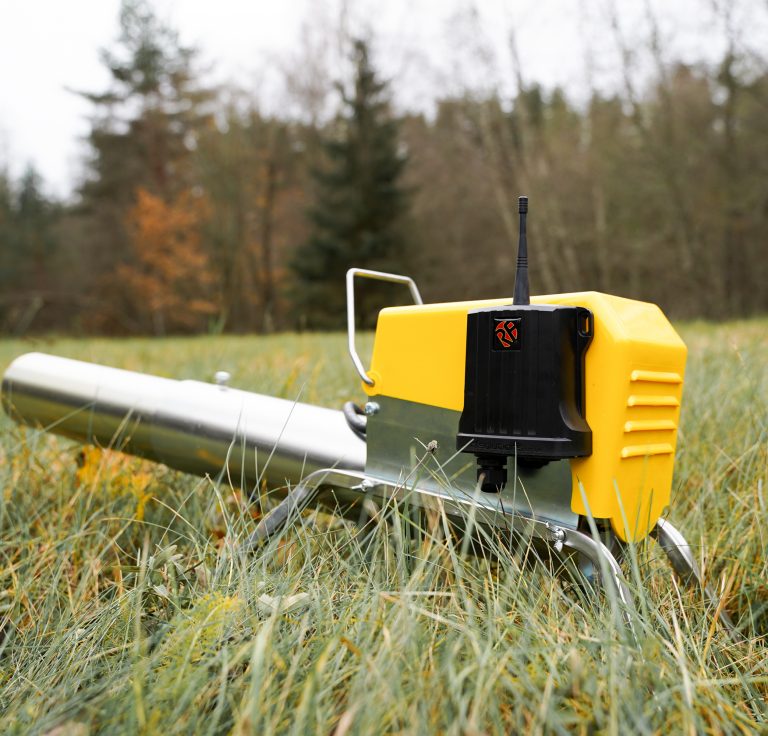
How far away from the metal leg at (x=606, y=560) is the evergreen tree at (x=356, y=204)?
16.5 m

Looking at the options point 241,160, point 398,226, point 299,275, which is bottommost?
point 299,275

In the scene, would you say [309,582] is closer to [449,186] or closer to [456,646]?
[456,646]

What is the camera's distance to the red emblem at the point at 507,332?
3.71 ft

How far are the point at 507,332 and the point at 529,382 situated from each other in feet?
0.27

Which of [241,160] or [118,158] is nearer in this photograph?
[241,160]

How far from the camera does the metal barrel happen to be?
1.71 m

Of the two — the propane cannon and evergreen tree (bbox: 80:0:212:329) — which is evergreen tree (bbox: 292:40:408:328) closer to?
evergreen tree (bbox: 80:0:212:329)

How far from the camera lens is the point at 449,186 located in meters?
20.8

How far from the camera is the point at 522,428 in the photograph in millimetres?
1134

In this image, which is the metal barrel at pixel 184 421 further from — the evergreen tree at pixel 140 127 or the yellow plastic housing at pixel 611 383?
the evergreen tree at pixel 140 127

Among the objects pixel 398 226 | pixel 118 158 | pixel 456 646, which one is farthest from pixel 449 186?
pixel 456 646

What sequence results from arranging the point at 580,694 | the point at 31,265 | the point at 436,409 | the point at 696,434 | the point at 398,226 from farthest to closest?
the point at 31,265, the point at 398,226, the point at 696,434, the point at 436,409, the point at 580,694

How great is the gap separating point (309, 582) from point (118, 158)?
24.1 m

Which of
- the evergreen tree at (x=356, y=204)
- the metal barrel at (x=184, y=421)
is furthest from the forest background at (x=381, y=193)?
the metal barrel at (x=184, y=421)
